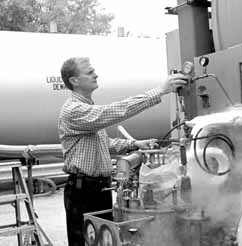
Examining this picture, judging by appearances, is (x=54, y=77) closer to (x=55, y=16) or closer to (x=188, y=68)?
(x=188, y=68)

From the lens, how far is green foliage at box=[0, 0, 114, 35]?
52.4 feet

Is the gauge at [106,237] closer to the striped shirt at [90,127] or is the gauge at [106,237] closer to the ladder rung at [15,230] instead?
the striped shirt at [90,127]

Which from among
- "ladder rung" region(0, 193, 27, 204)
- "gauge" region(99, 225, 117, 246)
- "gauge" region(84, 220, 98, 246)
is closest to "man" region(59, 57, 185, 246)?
"gauge" region(84, 220, 98, 246)

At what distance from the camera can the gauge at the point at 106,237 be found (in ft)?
5.79

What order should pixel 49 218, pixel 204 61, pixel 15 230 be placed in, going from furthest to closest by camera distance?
pixel 49 218 < pixel 15 230 < pixel 204 61

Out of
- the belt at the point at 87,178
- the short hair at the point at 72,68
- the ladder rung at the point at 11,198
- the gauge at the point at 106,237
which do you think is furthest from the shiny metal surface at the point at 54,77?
the gauge at the point at 106,237

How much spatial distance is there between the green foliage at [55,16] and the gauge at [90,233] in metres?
14.5

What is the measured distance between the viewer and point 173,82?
6.96ft

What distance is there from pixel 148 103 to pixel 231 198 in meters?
0.65

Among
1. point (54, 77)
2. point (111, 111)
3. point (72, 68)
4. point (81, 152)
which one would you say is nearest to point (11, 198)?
point (81, 152)

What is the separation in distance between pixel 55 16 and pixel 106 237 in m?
17.4

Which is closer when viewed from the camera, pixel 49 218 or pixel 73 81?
pixel 73 81

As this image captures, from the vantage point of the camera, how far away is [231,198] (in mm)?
1784

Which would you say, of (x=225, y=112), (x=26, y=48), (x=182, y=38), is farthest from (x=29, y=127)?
(x=225, y=112)
